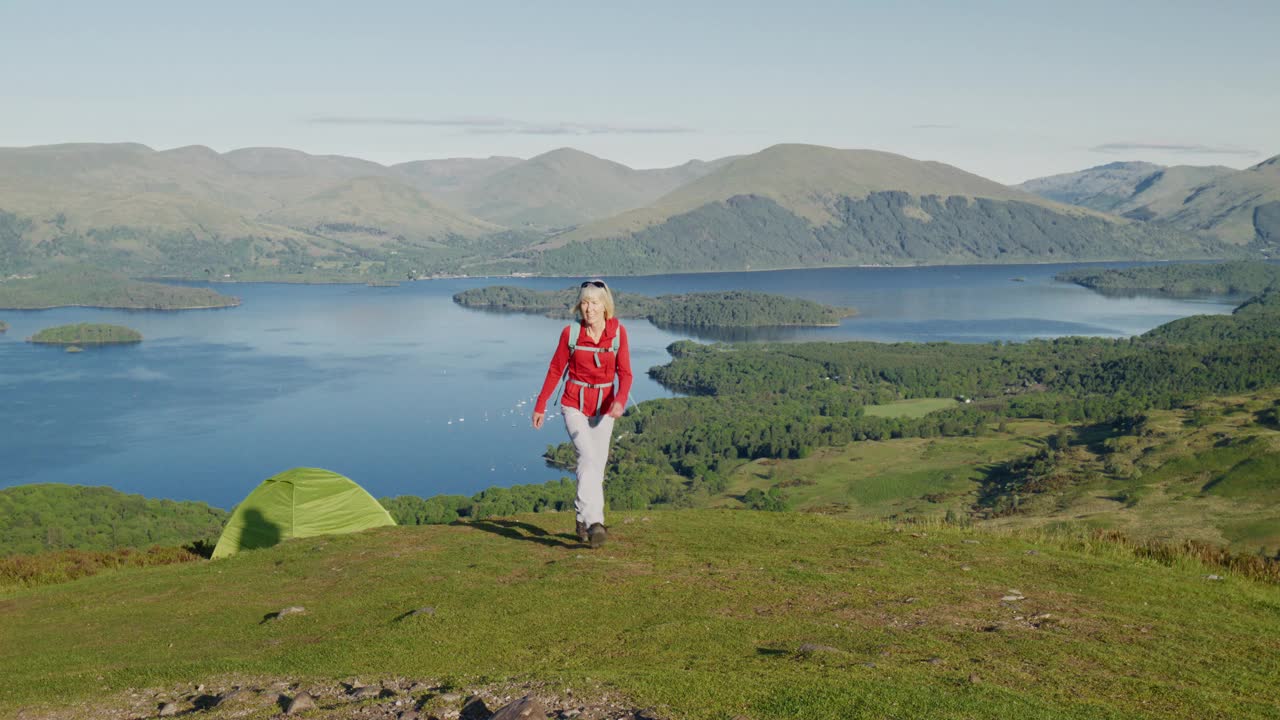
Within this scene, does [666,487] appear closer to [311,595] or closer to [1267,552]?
[1267,552]

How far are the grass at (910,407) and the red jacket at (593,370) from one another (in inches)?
6309

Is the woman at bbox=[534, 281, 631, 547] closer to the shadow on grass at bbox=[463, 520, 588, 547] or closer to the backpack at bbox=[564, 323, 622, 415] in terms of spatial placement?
the backpack at bbox=[564, 323, 622, 415]

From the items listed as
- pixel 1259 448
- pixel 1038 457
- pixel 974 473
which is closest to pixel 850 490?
Answer: pixel 974 473

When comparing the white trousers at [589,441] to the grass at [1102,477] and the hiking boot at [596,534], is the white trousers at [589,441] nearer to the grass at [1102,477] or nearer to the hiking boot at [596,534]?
the hiking boot at [596,534]

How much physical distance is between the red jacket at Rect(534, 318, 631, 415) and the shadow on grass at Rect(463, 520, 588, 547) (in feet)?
10.9

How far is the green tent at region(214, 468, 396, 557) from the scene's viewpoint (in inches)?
991

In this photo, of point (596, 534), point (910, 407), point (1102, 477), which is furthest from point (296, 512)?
point (910, 407)

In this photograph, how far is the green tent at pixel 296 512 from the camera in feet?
82.6

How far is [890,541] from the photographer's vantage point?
62.5ft

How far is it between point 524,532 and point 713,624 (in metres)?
8.81

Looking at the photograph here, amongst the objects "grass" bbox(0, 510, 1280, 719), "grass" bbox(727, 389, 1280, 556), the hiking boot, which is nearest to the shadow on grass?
"grass" bbox(0, 510, 1280, 719)

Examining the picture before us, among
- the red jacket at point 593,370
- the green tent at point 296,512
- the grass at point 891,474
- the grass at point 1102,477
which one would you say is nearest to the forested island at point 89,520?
the green tent at point 296,512

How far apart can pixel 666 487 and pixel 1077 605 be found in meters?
112

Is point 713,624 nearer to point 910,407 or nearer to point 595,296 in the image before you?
point 595,296
